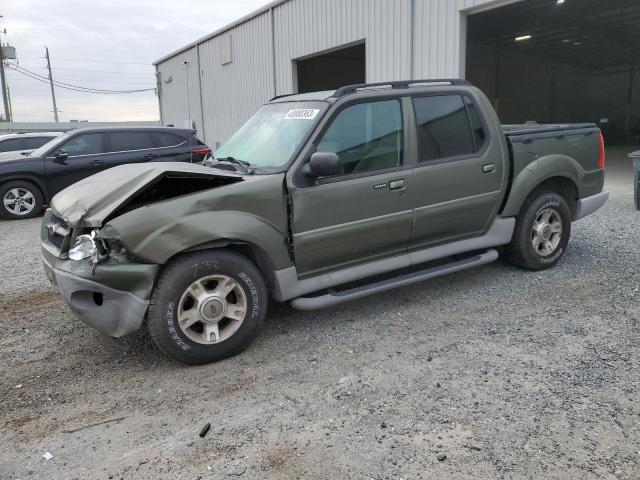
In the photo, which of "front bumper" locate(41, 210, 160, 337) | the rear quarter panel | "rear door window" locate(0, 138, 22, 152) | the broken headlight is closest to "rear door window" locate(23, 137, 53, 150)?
"rear door window" locate(0, 138, 22, 152)

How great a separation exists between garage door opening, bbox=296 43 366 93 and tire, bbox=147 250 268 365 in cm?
1838

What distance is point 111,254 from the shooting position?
10.8 ft

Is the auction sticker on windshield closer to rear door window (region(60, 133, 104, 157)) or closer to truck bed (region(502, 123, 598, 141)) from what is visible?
truck bed (region(502, 123, 598, 141))

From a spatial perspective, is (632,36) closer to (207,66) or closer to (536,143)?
(207,66)

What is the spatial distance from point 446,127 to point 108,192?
287cm

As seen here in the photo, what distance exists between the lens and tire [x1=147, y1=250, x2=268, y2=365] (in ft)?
11.1

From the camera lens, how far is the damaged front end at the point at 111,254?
129 inches

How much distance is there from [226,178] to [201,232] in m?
0.46

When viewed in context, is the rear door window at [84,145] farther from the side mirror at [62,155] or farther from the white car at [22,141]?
the white car at [22,141]

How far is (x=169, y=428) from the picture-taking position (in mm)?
2879

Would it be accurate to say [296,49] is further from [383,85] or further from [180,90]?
[383,85]

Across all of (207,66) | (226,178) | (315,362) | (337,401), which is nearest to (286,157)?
(226,178)

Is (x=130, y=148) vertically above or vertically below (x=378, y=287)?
above

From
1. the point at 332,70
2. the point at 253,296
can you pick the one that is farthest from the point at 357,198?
the point at 332,70
